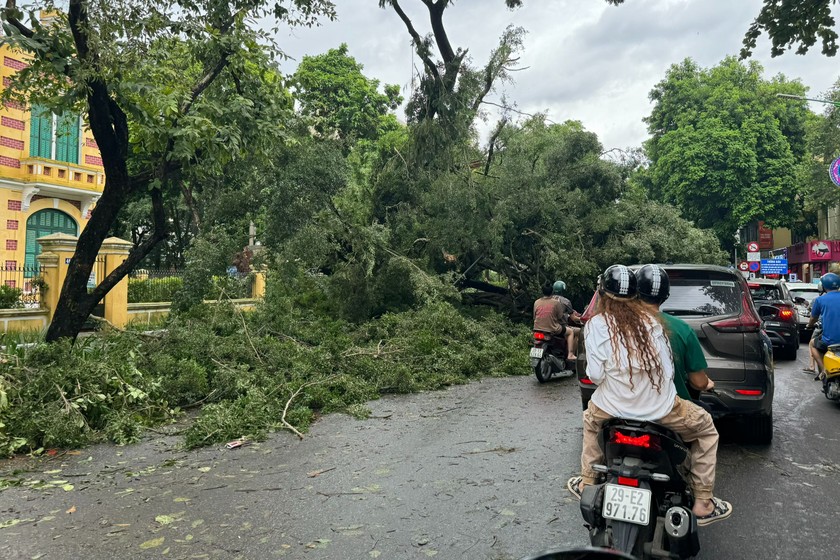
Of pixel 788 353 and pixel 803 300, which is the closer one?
pixel 788 353

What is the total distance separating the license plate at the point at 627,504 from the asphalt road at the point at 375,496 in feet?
3.10

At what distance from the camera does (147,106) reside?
9008mm

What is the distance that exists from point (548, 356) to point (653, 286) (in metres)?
7.27

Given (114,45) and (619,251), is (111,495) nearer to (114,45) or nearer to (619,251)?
(114,45)

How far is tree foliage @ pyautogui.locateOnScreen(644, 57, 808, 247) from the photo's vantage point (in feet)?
118

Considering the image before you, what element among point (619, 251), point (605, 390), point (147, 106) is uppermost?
point (147, 106)

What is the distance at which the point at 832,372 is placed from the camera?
804 centimetres

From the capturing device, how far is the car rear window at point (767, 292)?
50.4 ft

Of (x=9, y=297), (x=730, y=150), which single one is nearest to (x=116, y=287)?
(x=9, y=297)

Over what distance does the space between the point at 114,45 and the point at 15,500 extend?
244 inches

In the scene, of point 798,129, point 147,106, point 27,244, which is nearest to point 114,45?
point 147,106

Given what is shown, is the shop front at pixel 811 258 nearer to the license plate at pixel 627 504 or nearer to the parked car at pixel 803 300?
the parked car at pixel 803 300

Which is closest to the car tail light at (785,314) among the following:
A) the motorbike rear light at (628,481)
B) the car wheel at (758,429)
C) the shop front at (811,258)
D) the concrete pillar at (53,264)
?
the car wheel at (758,429)

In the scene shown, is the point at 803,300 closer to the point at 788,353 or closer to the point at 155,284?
the point at 788,353
